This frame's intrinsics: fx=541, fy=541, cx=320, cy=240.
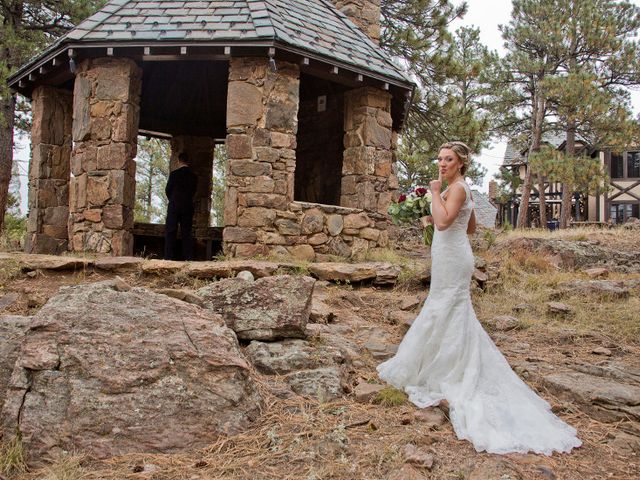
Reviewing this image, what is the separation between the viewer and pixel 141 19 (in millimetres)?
8125

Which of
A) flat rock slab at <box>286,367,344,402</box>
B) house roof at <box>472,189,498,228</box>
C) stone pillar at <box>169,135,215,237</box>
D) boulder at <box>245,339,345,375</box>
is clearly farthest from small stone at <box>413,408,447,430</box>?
house roof at <box>472,189,498,228</box>

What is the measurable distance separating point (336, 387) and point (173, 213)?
5.76 meters

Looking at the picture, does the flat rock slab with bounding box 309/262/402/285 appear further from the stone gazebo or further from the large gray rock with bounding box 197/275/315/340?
the large gray rock with bounding box 197/275/315/340

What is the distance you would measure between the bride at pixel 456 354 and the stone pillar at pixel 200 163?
10153 millimetres

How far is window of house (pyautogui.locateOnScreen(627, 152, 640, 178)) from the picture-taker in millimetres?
24469

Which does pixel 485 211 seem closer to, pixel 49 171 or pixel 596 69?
pixel 596 69

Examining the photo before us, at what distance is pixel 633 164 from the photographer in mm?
24578

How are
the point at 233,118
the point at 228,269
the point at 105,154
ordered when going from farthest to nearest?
the point at 105,154
the point at 233,118
the point at 228,269

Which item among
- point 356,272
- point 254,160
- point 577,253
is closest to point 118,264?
point 254,160

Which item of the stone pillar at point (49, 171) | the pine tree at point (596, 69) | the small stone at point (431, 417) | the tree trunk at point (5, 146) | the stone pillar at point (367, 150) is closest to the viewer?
the small stone at point (431, 417)

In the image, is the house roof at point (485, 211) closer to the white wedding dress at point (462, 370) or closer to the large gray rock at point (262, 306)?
the large gray rock at point (262, 306)

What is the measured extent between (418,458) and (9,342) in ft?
8.64

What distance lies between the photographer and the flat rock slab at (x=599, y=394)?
3590mm

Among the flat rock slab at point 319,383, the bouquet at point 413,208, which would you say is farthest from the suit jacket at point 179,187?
the flat rock slab at point 319,383
